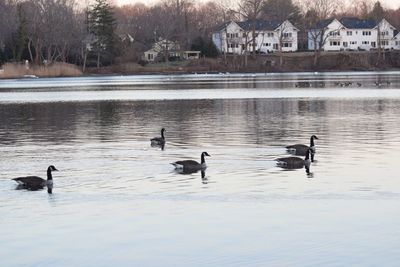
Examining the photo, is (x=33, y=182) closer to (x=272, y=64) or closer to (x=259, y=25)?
(x=272, y=64)

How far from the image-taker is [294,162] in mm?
24609

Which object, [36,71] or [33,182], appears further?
[36,71]

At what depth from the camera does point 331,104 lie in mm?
53219

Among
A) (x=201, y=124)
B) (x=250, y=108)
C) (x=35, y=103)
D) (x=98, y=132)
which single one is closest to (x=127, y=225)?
(x=98, y=132)

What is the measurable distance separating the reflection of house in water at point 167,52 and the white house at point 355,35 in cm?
2573

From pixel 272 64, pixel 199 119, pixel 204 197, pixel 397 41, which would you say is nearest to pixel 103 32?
pixel 272 64

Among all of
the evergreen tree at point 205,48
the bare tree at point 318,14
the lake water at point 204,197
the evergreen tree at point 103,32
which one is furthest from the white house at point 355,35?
the lake water at point 204,197

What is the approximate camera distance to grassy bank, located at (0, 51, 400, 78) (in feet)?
410

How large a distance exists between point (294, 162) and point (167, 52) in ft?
376

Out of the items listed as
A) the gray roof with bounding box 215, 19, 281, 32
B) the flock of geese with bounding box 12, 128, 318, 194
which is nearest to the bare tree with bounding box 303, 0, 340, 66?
the gray roof with bounding box 215, 19, 281, 32

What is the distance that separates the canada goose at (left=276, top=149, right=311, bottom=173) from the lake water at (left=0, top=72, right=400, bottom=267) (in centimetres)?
40

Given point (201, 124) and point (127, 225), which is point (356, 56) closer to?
point (201, 124)

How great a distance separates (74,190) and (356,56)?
118 metres

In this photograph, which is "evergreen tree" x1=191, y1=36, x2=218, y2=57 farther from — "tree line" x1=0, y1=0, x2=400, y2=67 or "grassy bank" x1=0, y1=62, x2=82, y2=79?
"grassy bank" x1=0, y1=62, x2=82, y2=79
